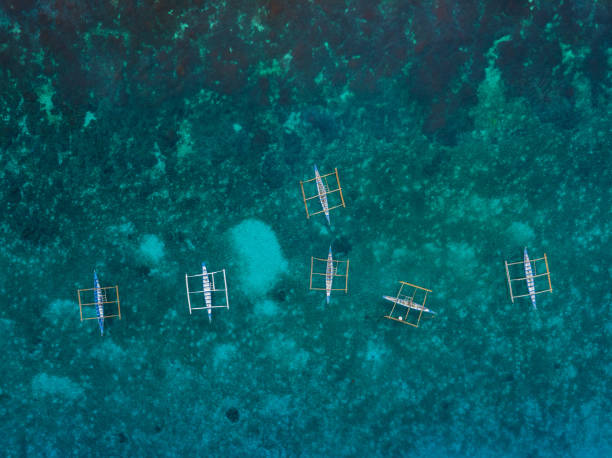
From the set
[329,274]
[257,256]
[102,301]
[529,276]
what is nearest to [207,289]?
[257,256]

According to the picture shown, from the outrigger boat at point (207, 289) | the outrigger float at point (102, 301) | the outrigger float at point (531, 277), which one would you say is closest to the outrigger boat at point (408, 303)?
the outrigger float at point (531, 277)

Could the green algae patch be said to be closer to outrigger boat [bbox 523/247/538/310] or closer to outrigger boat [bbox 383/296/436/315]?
outrigger boat [bbox 383/296/436/315]

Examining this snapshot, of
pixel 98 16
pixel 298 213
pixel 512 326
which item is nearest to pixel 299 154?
pixel 298 213

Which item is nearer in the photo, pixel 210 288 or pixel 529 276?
pixel 529 276

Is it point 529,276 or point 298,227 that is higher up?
point 298,227

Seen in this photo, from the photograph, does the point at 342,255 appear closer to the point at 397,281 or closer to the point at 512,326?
the point at 397,281

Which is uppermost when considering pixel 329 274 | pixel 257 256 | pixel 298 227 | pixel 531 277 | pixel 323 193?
pixel 323 193

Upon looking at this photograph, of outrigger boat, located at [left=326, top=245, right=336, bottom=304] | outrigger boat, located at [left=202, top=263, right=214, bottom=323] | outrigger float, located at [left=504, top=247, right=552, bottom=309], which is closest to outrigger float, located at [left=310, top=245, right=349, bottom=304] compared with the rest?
outrigger boat, located at [left=326, top=245, right=336, bottom=304]

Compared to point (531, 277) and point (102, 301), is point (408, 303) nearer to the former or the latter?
point (531, 277)

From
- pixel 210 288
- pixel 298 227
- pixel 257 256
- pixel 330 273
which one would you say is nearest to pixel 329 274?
pixel 330 273
